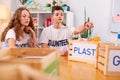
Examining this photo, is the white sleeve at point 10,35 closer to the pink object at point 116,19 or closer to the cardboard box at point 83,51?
the cardboard box at point 83,51

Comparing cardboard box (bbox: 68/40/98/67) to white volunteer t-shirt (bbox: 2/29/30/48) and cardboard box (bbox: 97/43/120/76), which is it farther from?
white volunteer t-shirt (bbox: 2/29/30/48)

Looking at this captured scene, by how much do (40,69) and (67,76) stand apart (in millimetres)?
775

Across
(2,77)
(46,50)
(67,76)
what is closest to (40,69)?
(2,77)

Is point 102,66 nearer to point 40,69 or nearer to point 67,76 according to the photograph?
point 67,76

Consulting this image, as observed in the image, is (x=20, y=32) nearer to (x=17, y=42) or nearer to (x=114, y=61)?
(x=17, y=42)

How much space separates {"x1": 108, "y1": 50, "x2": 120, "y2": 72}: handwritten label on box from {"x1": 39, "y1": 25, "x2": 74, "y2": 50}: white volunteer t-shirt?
112 cm

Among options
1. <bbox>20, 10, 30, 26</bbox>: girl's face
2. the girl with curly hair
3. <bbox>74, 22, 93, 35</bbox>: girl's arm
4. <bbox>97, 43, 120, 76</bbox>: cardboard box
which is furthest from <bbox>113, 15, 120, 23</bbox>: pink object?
<bbox>97, 43, 120, 76</bbox>: cardboard box

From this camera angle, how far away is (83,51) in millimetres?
1653

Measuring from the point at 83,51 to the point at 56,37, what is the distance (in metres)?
0.83

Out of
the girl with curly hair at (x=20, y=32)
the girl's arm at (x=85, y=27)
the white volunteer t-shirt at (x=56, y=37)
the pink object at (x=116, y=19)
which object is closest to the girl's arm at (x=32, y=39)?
the girl with curly hair at (x=20, y=32)

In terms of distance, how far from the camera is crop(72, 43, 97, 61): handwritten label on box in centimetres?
159

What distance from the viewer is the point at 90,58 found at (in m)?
1.62

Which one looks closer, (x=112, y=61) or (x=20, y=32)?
(x=112, y=61)

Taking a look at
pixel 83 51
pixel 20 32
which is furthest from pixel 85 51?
pixel 20 32
